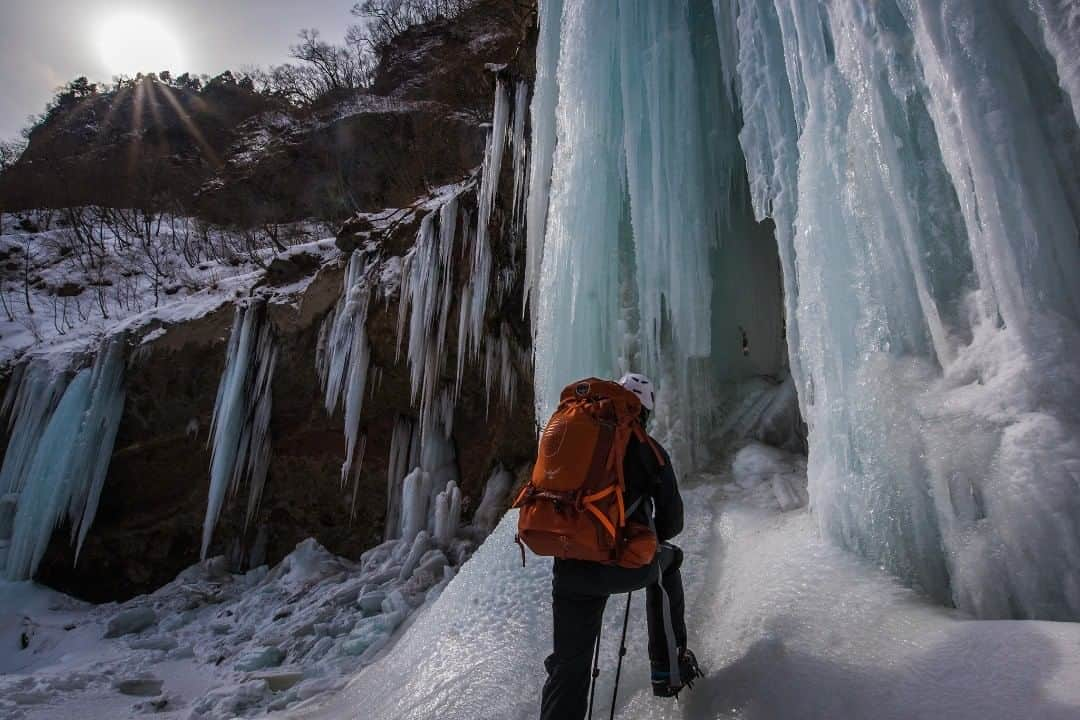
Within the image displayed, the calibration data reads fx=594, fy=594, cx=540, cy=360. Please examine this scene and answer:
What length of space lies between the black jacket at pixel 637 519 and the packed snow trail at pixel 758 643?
1.54 feet

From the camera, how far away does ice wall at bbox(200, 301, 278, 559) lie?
7898mm

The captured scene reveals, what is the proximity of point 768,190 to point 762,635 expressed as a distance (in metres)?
2.15

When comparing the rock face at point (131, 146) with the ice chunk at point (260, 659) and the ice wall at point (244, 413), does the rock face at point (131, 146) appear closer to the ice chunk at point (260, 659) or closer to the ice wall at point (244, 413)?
the ice wall at point (244, 413)

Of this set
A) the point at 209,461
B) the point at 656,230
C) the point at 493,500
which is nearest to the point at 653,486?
the point at 656,230

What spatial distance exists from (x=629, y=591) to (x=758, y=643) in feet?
1.67

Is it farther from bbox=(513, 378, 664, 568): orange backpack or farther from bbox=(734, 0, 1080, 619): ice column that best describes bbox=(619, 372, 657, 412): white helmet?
bbox=(734, 0, 1080, 619): ice column

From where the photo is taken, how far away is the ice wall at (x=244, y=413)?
311 inches

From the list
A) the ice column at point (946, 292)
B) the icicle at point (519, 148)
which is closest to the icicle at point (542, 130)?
the icicle at point (519, 148)

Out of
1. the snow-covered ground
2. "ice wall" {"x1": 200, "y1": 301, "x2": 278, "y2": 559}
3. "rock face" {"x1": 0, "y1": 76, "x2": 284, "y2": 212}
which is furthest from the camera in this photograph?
"rock face" {"x1": 0, "y1": 76, "x2": 284, "y2": 212}

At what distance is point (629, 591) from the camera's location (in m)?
1.82

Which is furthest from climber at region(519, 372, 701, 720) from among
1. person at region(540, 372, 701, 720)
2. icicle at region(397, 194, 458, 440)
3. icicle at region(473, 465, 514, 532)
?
icicle at region(397, 194, 458, 440)

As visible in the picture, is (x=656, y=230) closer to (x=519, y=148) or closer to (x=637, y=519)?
(x=637, y=519)

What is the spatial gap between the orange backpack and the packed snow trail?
0.57 metres

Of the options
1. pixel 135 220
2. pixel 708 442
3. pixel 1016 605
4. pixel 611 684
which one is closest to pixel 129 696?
pixel 611 684
